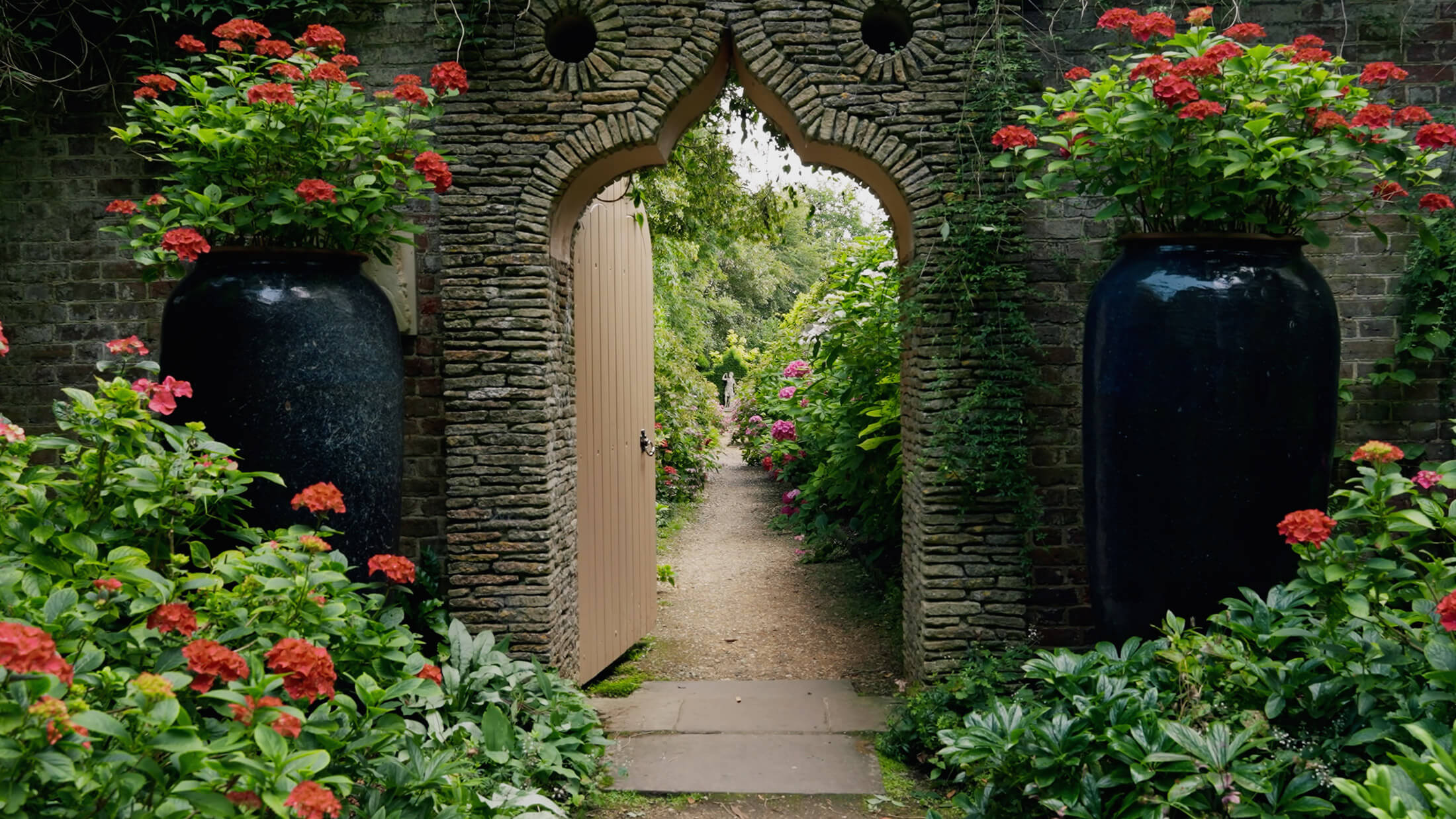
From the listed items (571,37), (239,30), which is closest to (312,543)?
(239,30)

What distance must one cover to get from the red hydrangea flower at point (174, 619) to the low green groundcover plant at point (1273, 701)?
6.62ft

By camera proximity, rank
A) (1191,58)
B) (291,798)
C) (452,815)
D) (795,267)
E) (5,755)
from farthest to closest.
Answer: (795,267)
(1191,58)
(452,815)
(291,798)
(5,755)

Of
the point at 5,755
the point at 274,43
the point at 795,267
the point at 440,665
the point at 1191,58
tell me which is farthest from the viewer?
the point at 795,267

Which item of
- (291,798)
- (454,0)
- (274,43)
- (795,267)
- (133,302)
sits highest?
(795,267)

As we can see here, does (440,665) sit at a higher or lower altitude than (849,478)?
lower

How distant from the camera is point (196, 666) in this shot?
1808mm

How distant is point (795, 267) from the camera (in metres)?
22.0

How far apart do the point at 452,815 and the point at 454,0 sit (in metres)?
2.95

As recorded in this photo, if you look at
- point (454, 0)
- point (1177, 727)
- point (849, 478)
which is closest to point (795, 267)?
point (849, 478)

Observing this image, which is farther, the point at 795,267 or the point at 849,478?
the point at 795,267

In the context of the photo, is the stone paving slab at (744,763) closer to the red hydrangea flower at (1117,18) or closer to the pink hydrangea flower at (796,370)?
the red hydrangea flower at (1117,18)

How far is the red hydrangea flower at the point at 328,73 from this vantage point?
2.94 metres

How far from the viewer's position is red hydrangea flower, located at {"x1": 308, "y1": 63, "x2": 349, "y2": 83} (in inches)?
116

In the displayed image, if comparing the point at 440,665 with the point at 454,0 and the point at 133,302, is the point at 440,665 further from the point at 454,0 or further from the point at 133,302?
the point at 454,0
